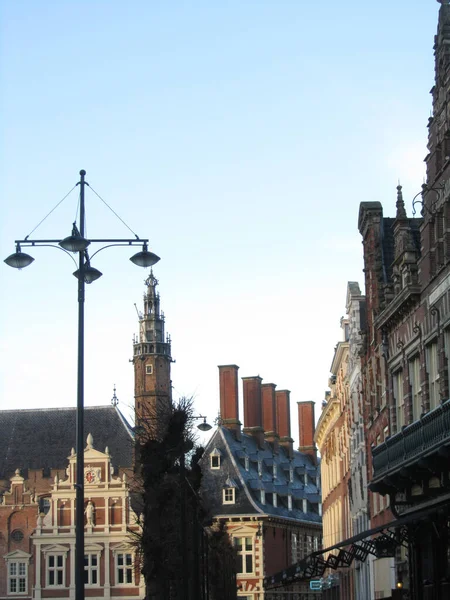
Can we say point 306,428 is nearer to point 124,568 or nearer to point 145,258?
point 124,568

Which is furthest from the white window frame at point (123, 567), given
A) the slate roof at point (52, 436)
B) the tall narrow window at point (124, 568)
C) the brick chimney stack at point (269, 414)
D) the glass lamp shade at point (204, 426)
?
the glass lamp shade at point (204, 426)

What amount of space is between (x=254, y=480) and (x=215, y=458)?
3.65 m

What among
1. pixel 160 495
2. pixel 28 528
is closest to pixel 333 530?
pixel 28 528

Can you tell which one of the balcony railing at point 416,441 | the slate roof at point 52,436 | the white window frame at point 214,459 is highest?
the slate roof at point 52,436

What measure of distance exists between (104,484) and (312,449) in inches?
1363

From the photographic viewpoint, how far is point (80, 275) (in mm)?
23656

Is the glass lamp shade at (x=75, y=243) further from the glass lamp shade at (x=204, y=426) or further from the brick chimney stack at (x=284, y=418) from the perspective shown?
the brick chimney stack at (x=284, y=418)

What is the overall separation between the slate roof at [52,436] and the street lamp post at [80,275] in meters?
75.7

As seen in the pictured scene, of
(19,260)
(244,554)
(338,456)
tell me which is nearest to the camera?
(19,260)

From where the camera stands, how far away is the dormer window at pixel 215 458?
10181 cm

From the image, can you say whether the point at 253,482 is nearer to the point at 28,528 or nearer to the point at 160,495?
the point at 28,528

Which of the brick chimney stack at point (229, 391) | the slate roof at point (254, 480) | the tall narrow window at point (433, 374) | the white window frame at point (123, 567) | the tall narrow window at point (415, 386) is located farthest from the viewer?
the brick chimney stack at point (229, 391)

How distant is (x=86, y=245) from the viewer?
22984 mm

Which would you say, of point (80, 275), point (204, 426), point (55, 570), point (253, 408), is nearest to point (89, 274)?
point (80, 275)
